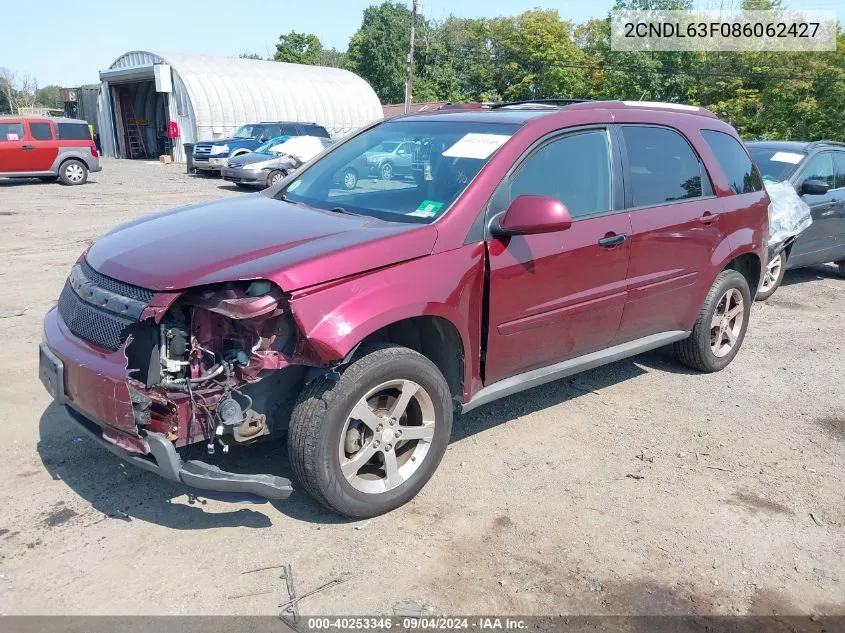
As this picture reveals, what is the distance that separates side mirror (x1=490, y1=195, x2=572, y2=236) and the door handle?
0.65 metres

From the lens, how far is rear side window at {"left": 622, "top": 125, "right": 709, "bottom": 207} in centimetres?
446

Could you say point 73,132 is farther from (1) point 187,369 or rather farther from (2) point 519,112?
(1) point 187,369

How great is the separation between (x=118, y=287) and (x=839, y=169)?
8.61 meters

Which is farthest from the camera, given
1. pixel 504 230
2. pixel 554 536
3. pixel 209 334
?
pixel 504 230

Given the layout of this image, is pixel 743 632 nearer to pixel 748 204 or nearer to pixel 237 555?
pixel 237 555

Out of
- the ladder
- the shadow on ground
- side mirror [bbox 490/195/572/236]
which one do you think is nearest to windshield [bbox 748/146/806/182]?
the shadow on ground

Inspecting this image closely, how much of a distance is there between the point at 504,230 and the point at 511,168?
409 millimetres

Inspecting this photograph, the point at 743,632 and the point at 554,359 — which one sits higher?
the point at 554,359

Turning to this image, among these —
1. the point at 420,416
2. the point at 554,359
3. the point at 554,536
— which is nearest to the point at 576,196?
the point at 554,359

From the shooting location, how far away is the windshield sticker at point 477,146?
12.6 ft

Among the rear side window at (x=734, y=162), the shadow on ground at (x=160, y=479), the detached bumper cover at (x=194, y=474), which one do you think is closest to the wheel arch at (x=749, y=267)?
the rear side window at (x=734, y=162)

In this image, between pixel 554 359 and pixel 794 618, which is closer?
pixel 794 618

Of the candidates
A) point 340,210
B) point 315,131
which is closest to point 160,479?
point 340,210

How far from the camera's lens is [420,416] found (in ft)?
11.6
